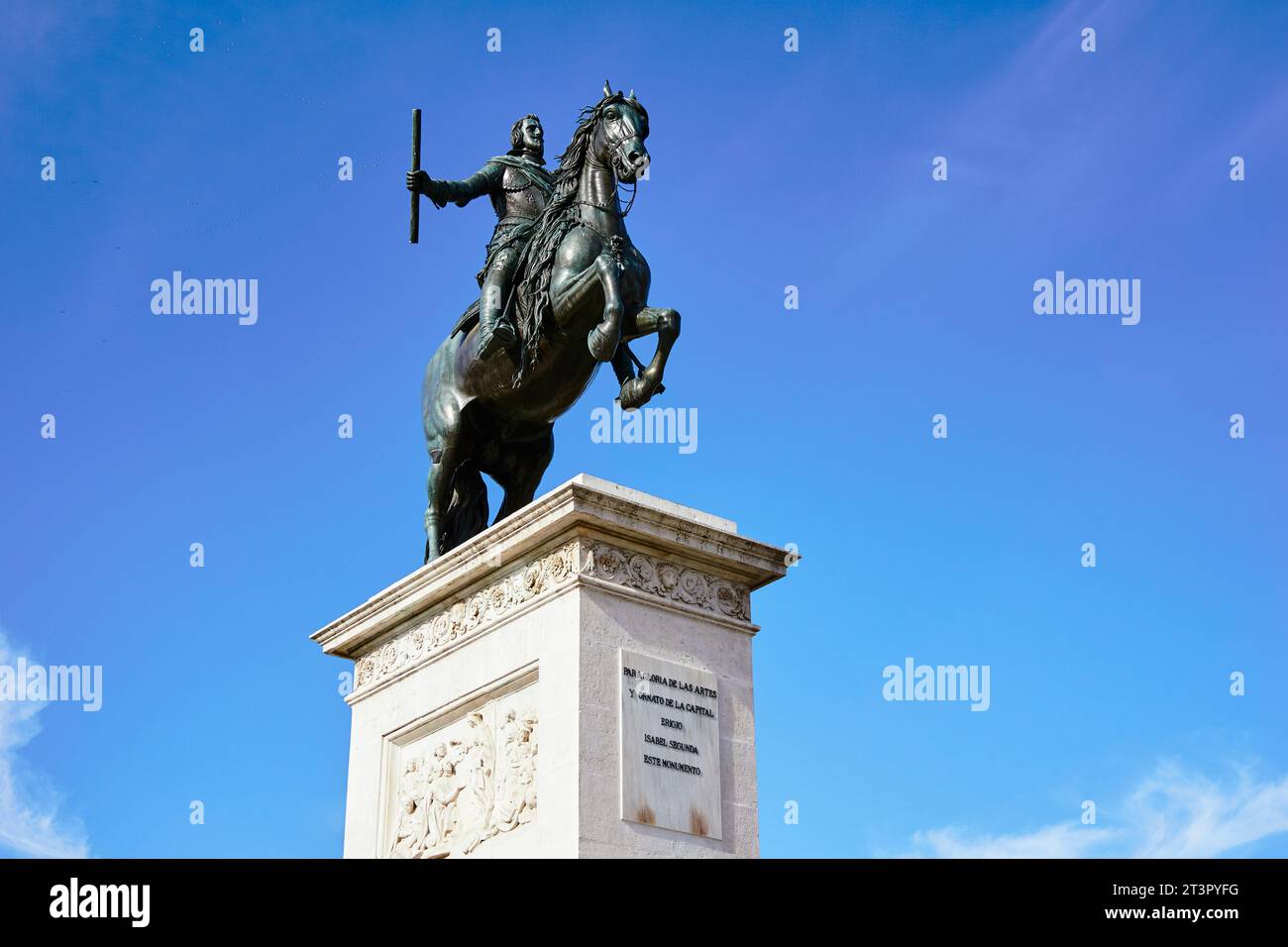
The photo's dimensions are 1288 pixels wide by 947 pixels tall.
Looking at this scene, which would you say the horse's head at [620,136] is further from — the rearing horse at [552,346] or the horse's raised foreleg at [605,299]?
the horse's raised foreleg at [605,299]

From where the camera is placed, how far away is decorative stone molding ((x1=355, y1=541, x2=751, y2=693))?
11.5m

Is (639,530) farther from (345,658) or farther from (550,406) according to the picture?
(345,658)

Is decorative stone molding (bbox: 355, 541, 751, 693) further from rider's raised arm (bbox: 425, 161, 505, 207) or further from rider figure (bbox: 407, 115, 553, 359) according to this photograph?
rider's raised arm (bbox: 425, 161, 505, 207)

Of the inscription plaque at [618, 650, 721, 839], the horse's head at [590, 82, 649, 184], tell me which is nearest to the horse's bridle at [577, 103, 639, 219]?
the horse's head at [590, 82, 649, 184]

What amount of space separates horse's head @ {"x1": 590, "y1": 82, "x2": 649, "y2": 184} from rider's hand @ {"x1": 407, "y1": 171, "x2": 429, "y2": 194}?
6.49 ft

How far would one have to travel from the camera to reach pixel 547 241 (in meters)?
13.2

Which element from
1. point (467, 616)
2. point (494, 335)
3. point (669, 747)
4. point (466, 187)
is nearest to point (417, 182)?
point (466, 187)

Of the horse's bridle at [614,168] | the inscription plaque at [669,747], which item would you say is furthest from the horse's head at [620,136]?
the inscription plaque at [669,747]

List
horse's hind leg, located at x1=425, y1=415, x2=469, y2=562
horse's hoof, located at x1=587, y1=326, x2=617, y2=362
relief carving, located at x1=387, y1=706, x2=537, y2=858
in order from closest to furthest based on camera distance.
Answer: relief carving, located at x1=387, y1=706, x2=537, y2=858, horse's hoof, located at x1=587, y1=326, x2=617, y2=362, horse's hind leg, located at x1=425, y1=415, x2=469, y2=562

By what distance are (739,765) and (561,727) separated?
1.37 metres

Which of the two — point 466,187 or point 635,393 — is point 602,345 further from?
point 466,187

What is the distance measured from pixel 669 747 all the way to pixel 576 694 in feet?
2.50

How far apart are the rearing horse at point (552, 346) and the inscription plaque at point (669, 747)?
211 cm

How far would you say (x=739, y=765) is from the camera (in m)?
11.6
